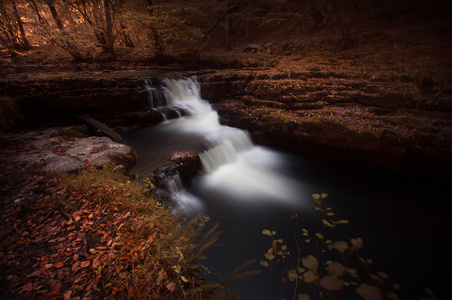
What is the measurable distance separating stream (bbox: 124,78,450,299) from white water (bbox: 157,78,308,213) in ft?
0.11

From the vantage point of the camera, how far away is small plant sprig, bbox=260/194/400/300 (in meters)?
1.21

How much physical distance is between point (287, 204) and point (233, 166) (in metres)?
2.38

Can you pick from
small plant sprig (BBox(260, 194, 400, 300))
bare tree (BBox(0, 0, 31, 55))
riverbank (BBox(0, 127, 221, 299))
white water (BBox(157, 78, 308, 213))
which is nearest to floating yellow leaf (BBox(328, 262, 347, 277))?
small plant sprig (BBox(260, 194, 400, 300))

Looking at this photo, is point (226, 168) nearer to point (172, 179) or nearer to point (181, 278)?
point (172, 179)

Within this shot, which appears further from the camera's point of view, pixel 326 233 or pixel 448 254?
pixel 326 233

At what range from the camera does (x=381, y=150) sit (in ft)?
18.1

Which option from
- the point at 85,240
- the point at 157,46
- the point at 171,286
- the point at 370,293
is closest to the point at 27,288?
the point at 85,240

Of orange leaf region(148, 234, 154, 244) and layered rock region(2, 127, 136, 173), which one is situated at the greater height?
layered rock region(2, 127, 136, 173)

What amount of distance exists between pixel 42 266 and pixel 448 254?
7.44m

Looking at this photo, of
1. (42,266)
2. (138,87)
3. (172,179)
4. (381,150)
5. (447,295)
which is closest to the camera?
(42,266)

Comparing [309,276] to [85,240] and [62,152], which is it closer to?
[85,240]

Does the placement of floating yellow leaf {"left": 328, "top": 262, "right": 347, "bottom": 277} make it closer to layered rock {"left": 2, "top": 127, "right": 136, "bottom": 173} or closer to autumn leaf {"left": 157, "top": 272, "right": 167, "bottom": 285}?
autumn leaf {"left": 157, "top": 272, "right": 167, "bottom": 285}

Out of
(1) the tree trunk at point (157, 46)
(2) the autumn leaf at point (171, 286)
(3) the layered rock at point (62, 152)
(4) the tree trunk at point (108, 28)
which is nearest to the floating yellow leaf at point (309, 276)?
(2) the autumn leaf at point (171, 286)

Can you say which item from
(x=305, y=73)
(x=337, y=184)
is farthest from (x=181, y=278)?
(x=305, y=73)
